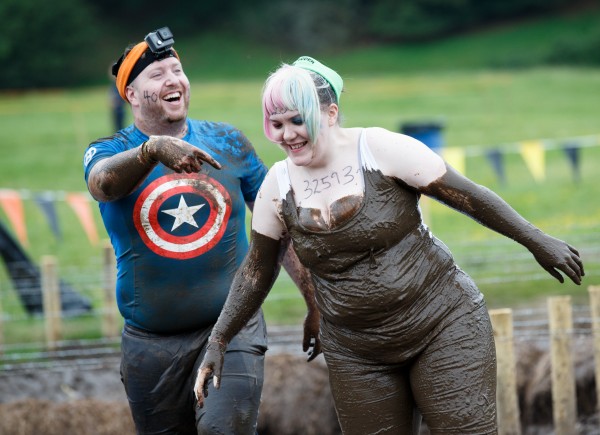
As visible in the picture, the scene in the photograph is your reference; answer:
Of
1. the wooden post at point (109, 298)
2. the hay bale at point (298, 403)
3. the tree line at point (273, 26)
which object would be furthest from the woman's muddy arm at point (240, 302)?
the tree line at point (273, 26)

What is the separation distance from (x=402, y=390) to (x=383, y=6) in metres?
48.8

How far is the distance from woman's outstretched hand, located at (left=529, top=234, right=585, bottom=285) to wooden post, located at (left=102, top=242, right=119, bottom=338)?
6.44 m

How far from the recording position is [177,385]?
4.71 meters

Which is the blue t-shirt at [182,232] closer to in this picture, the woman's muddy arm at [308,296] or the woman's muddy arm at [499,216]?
the woman's muddy arm at [308,296]

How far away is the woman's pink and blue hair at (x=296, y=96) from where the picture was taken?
3.82 meters

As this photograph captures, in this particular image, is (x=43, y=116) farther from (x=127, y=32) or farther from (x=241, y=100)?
(x=127, y=32)

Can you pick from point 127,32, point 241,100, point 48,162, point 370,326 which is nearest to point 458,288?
point 370,326

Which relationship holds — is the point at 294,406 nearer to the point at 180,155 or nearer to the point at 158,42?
the point at 158,42

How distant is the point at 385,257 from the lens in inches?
154

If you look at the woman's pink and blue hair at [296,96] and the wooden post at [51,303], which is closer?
the woman's pink and blue hair at [296,96]

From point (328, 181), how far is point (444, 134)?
71.4 ft

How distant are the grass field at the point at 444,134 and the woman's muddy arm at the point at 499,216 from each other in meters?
0.62

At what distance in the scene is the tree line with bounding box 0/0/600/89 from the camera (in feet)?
153

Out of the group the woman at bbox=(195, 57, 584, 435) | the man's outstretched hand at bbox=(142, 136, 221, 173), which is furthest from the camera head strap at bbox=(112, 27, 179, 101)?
the woman at bbox=(195, 57, 584, 435)
